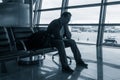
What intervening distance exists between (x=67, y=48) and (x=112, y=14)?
189cm

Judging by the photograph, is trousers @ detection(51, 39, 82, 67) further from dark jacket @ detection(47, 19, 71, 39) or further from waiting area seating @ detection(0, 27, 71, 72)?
waiting area seating @ detection(0, 27, 71, 72)

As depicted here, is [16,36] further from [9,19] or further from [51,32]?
[9,19]

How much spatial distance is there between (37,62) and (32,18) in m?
5.12

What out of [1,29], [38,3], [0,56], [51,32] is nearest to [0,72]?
[0,56]

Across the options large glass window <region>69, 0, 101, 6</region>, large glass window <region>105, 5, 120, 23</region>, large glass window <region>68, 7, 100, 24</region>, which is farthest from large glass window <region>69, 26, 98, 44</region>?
large glass window <region>69, 0, 101, 6</region>

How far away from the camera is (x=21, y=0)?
823 cm

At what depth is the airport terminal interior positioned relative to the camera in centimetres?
299

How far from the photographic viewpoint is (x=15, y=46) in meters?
3.38

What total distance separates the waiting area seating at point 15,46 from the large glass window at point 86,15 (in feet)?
11.3

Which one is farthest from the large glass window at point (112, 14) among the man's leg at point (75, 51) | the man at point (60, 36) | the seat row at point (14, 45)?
A: the seat row at point (14, 45)

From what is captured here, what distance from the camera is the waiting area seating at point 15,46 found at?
2.93m

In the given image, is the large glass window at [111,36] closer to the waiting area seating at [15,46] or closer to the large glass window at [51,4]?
the large glass window at [51,4]

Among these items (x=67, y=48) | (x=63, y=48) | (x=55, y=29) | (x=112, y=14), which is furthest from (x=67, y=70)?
(x=112, y=14)

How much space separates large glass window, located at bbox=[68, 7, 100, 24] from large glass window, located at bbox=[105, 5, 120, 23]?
351mm
